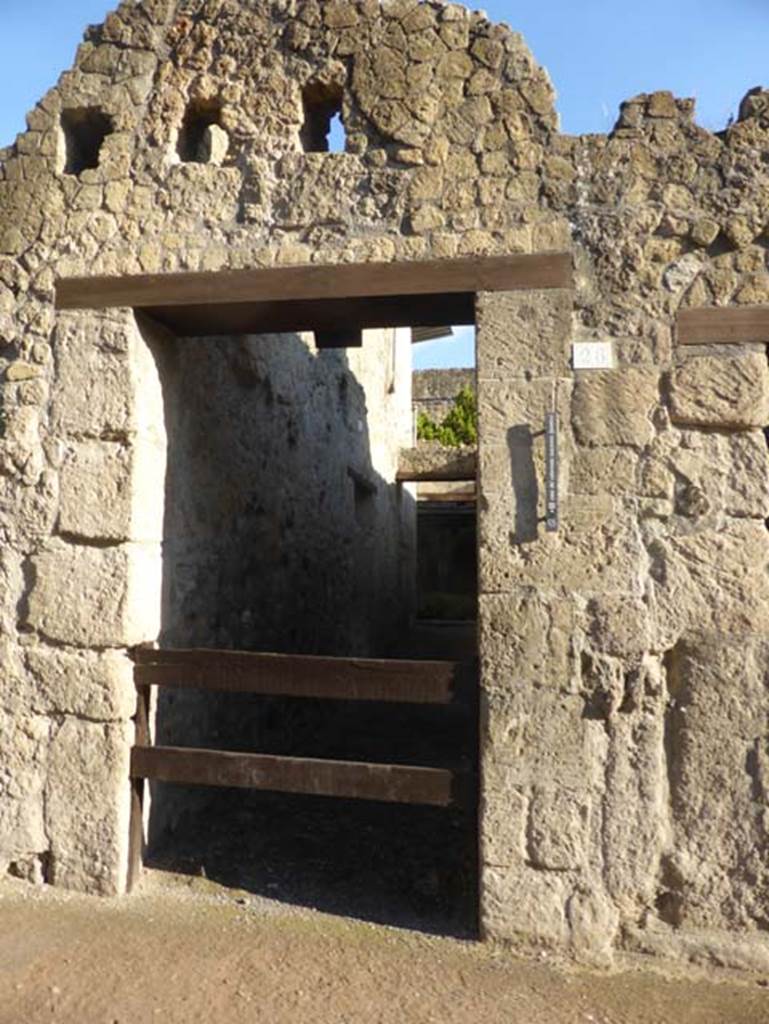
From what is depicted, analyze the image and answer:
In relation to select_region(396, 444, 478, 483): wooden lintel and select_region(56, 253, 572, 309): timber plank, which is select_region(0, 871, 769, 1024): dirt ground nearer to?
select_region(56, 253, 572, 309): timber plank

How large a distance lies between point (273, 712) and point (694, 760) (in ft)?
9.88

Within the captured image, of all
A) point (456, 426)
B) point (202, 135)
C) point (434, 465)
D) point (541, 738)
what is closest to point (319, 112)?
point (202, 135)

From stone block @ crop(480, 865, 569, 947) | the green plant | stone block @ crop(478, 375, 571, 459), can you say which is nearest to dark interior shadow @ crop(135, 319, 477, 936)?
stone block @ crop(480, 865, 569, 947)

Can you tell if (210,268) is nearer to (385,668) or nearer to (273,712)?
(385,668)

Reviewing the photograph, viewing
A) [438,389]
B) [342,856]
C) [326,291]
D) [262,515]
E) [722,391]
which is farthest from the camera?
[438,389]

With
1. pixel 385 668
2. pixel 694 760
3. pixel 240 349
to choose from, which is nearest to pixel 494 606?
pixel 385 668

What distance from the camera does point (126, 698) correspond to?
3.73m

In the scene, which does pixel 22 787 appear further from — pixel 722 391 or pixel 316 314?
pixel 722 391

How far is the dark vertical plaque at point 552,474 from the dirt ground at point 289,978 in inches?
62.0

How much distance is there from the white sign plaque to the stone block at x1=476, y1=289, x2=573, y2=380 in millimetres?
37

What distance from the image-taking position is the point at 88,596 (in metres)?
3.73

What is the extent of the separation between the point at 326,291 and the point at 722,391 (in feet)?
5.12

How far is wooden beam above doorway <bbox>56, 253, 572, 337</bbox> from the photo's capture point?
352cm

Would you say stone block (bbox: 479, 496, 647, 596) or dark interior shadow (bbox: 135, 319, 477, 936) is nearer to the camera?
stone block (bbox: 479, 496, 647, 596)
